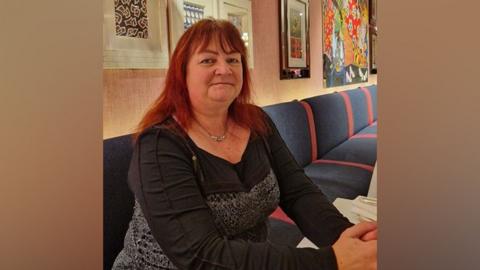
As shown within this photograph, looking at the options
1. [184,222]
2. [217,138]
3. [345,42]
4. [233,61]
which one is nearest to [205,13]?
[233,61]

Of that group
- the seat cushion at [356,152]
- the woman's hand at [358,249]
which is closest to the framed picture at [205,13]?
the seat cushion at [356,152]

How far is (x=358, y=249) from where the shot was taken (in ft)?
1.68

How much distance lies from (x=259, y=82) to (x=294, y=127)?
0.31 metres

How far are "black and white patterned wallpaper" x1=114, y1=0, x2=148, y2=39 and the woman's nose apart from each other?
52 centimetres

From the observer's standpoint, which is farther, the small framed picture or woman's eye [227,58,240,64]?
the small framed picture

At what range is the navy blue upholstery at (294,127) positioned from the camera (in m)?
1.99

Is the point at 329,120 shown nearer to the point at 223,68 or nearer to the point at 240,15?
the point at 240,15

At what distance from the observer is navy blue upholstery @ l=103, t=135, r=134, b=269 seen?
102cm

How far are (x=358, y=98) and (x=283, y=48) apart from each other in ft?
4.15

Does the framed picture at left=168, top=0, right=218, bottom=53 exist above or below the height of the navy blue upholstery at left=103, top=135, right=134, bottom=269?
above

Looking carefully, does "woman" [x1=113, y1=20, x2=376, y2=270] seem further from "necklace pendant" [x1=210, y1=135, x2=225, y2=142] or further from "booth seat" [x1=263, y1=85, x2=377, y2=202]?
"booth seat" [x1=263, y1=85, x2=377, y2=202]

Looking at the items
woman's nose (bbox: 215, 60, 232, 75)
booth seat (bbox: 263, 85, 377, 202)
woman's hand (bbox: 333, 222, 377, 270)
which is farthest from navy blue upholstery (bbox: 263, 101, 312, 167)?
woman's hand (bbox: 333, 222, 377, 270)

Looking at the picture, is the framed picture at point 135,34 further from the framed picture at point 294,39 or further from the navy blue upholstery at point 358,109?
the navy blue upholstery at point 358,109
